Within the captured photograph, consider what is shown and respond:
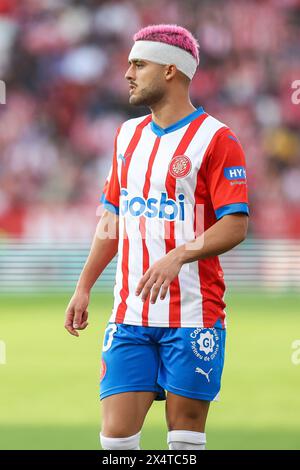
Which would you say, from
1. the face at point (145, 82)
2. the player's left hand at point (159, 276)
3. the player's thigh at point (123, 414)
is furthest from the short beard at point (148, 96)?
the player's thigh at point (123, 414)

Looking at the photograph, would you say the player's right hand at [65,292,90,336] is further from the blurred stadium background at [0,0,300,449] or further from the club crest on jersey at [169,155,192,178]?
the blurred stadium background at [0,0,300,449]

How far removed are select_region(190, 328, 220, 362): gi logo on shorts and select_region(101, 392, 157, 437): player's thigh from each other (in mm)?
287

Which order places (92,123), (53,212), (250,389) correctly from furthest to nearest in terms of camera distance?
(92,123)
(53,212)
(250,389)

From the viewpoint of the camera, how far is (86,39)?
21.3 meters

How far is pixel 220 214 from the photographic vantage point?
4574 millimetres

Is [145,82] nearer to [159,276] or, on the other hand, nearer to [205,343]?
[159,276]

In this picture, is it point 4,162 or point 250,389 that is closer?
point 250,389

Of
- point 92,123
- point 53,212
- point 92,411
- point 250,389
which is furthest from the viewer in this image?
point 92,123

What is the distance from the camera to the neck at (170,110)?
4836mm

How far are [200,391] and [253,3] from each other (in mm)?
17837

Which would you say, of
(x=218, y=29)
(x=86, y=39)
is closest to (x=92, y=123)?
(x=86, y=39)

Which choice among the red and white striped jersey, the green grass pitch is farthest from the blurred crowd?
the red and white striped jersey

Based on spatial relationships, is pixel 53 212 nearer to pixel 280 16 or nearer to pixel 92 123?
pixel 92 123

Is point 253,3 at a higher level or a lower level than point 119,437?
higher
